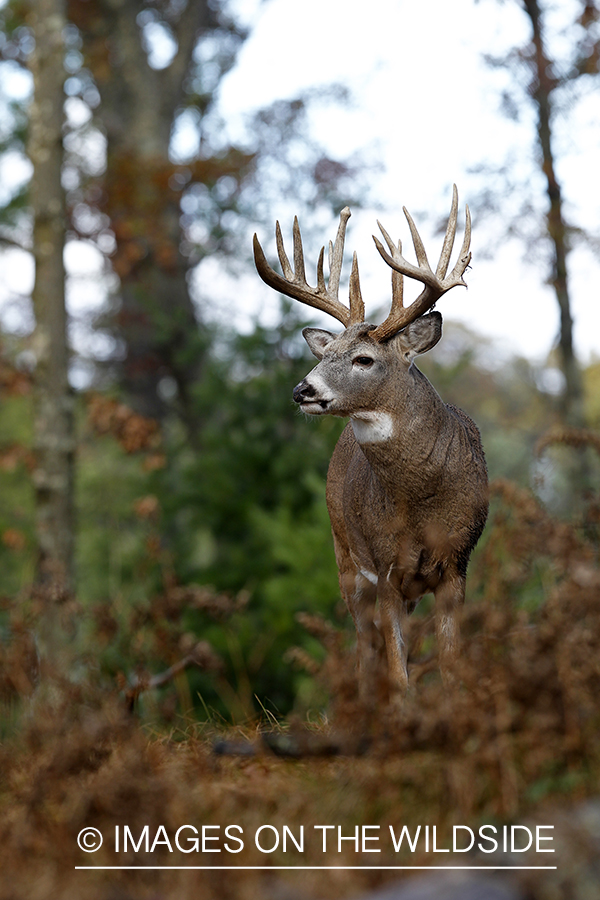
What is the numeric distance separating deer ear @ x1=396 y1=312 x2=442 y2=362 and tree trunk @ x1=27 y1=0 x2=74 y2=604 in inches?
219

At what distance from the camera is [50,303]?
9789mm

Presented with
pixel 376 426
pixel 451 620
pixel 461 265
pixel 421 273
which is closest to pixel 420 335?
pixel 421 273

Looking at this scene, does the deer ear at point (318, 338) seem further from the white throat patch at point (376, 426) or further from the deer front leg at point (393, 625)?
the deer front leg at point (393, 625)

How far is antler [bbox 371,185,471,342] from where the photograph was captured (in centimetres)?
475

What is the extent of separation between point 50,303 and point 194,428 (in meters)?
5.48

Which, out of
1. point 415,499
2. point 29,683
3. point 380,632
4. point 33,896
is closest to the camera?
point 33,896

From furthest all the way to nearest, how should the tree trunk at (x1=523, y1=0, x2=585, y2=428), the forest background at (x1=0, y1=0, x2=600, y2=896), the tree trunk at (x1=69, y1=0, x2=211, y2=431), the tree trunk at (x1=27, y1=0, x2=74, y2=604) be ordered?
the tree trunk at (x1=69, y1=0, x2=211, y2=431), the tree trunk at (x1=523, y1=0, x2=585, y2=428), the tree trunk at (x1=27, y1=0, x2=74, y2=604), the forest background at (x1=0, y1=0, x2=600, y2=896)

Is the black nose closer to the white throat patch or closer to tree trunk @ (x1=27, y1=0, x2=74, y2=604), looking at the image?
the white throat patch

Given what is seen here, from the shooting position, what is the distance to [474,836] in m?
2.71

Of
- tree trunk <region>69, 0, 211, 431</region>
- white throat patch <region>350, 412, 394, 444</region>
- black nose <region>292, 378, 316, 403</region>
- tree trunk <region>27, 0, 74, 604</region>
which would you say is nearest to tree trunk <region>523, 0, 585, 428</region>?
tree trunk <region>69, 0, 211, 431</region>

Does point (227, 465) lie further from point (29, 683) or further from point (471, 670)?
point (471, 670)

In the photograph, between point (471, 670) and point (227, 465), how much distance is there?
27.1 feet

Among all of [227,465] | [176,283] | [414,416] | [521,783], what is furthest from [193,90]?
[521,783]

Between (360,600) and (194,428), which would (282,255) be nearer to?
(360,600)
